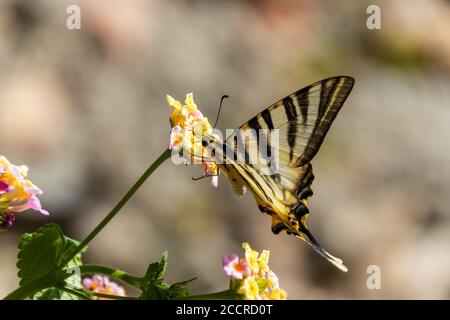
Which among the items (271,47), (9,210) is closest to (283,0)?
(271,47)

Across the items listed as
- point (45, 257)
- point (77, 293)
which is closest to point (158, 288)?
point (77, 293)

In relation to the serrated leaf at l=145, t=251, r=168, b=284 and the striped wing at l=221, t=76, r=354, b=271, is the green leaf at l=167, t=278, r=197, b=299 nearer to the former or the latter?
the serrated leaf at l=145, t=251, r=168, b=284

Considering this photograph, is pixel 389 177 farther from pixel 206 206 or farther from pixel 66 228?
pixel 66 228

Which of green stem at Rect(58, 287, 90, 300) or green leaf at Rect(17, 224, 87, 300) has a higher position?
green leaf at Rect(17, 224, 87, 300)

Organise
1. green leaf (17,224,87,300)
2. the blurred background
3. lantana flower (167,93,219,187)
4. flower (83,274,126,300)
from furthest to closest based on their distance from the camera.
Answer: the blurred background, flower (83,274,126,300), lantana flower (167,93,219,187), green leaf (17,224,87,300)

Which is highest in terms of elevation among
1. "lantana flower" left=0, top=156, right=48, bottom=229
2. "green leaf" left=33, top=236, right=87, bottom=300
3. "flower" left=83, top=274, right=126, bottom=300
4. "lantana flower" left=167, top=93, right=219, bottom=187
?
"lantana flower" left=167, top=93, right=219, bottom=187

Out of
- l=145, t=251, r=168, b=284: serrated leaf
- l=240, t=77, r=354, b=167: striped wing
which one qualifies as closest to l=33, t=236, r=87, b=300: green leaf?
l=145, t=251, r=168, b=284: serrated leaf
